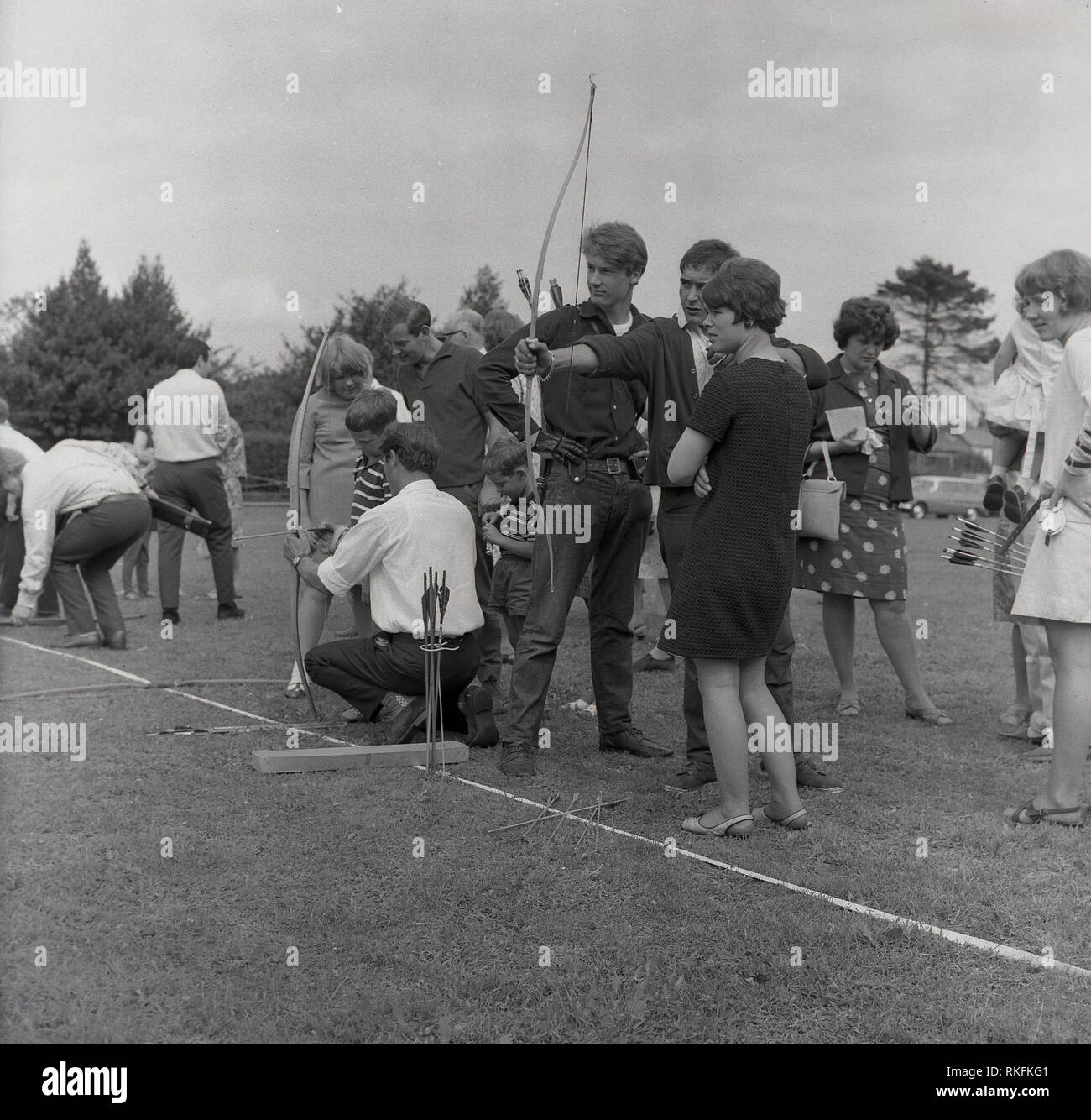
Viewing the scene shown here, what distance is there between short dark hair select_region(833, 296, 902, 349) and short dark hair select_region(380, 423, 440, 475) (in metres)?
1.95

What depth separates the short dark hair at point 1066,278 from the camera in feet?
13.9

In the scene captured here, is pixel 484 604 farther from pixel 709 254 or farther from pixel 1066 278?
pixel 1066 278

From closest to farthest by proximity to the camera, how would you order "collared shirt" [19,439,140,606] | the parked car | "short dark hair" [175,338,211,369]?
"collared shirt" [19,439,140,606] < "short dark hair" [175,338,211,369] < the parked car

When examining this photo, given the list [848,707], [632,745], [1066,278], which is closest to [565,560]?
[632,745]

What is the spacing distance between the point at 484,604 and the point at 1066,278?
2964mm

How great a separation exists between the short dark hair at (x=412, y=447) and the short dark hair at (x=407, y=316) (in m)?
1.30

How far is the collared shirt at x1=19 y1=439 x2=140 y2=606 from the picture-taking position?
7.64 meters

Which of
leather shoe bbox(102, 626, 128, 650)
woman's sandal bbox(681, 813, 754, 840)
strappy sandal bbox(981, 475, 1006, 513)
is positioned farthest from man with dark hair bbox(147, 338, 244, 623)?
woman's sandal bbox(681, 813, 754, 840)

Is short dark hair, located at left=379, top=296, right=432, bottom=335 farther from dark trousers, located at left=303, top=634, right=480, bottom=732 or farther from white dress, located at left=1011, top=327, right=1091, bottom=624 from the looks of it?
white dress, located at left=1011, top=327, right=1091, bottom=624
